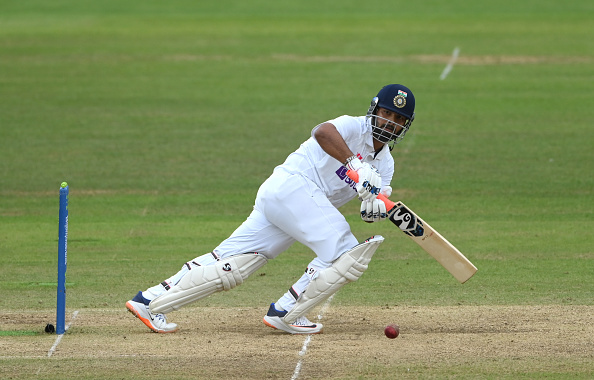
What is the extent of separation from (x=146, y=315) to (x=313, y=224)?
1.41 meters

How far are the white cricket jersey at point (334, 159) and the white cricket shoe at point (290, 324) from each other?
941mm

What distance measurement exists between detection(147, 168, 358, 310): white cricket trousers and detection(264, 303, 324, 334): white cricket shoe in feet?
1.12

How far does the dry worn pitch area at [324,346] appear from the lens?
5.98 metres

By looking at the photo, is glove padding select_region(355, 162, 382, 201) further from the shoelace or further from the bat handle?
the shoelace

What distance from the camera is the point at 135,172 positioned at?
1357cm

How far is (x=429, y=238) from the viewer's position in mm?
6832

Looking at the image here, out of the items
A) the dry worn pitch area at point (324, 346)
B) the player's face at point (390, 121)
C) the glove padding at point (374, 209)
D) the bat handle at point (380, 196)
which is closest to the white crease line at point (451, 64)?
the dry worn pitch area at point (324, 346)

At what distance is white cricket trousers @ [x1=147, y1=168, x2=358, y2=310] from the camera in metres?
6.60

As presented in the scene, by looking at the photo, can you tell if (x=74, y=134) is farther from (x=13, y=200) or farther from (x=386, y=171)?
(x=386, y=171)

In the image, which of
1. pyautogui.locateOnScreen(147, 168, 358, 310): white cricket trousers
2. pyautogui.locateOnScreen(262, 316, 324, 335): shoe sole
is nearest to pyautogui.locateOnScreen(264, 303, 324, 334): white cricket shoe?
pyautogui.locateOnScreen(262, 316, 324, 335): shoe sole

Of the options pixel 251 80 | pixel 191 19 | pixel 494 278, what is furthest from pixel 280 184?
pixel 191 19

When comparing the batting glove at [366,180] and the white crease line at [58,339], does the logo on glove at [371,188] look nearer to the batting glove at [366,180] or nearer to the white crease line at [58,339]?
the batting glove at [366,180]

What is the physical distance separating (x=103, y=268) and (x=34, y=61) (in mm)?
13762

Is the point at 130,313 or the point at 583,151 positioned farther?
the point at 583,151
